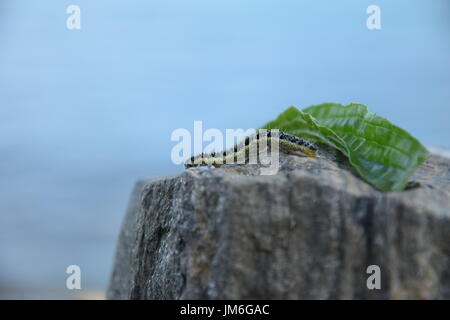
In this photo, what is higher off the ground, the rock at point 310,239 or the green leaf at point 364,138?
the green leaf at point 364,138

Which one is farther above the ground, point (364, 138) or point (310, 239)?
point (364, 138)

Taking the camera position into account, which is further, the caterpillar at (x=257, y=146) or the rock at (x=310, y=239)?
the caterpillar at (x=257, y=146)

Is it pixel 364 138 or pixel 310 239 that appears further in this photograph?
pixel 364 138

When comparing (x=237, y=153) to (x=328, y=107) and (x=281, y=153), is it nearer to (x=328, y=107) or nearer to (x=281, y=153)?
(x=281, y=153)

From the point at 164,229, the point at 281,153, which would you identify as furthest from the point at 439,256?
the point at 164,229

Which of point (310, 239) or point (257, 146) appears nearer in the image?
point (310, 239)
